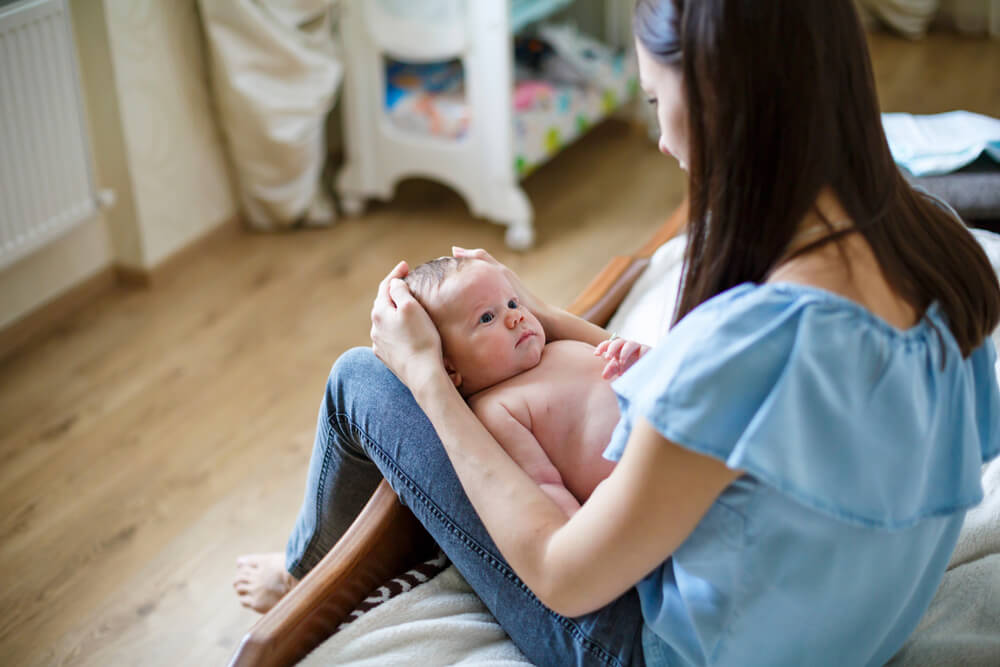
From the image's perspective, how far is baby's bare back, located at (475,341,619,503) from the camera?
1.18 meters

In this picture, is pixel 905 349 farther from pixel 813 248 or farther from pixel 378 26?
pixel 378 26

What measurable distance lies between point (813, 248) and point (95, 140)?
86.9 inches

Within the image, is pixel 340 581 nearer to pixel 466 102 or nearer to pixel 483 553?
pixel 483 553

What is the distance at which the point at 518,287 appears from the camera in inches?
52.9

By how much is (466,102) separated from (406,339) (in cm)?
186

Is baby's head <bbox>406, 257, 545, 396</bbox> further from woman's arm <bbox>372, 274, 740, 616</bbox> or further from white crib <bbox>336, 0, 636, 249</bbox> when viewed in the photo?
white crib <bbox>336, 0, 636, 249</bbox>

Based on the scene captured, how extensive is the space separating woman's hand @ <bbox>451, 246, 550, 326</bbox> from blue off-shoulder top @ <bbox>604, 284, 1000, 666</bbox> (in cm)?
44

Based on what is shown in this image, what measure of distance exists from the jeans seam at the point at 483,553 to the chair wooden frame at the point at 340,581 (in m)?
0.06

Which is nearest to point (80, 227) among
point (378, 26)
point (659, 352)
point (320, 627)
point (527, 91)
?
point (378, 26)

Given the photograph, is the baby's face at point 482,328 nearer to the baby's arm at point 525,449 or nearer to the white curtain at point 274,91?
the baby's arm at point 525,449

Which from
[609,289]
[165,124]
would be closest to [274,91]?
[165,124]

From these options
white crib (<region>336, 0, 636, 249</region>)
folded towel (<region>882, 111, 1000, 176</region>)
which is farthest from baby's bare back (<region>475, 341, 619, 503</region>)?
white crib (<region>336, 0, 636, 249</region>)

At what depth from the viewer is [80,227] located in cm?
256

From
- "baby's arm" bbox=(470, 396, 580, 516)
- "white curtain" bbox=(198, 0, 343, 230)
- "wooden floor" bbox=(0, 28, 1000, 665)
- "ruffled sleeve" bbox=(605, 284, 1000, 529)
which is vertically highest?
"ruffled sleeve" bbox=(605, 284, 1000, 529)
